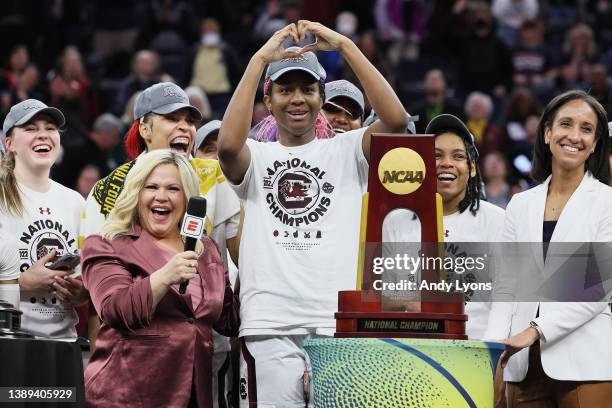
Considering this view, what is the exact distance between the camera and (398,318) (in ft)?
15.4

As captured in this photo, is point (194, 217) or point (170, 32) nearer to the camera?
point (194, 217)

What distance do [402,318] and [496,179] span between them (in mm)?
6784

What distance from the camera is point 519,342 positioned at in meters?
5.42

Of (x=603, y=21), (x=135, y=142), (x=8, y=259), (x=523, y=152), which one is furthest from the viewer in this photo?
(x=603, y=21)

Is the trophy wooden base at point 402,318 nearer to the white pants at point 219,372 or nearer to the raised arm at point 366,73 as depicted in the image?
the raised arm at point 366,73

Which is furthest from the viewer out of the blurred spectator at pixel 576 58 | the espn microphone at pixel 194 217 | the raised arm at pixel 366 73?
the blurred spectator at pixel 576 58

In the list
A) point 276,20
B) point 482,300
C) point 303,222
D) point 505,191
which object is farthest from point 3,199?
point 276,20

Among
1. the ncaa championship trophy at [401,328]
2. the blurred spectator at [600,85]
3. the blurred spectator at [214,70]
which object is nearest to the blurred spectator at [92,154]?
the blurred spectator at [214,70]

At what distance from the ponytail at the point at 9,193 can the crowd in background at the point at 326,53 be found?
18.4 ft

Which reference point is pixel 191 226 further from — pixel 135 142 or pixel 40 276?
pixel 135 142

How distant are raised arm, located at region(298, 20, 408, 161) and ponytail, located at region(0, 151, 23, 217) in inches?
68.0

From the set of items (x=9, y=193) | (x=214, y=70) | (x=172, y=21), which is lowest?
(x=9, y=193)

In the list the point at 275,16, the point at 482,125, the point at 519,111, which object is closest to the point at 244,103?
the point at 482,125

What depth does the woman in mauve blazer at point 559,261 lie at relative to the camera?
5.52 meters
